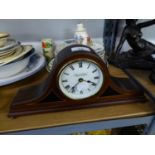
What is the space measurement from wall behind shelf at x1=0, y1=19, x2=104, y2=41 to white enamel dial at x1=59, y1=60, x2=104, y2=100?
45 centimetres

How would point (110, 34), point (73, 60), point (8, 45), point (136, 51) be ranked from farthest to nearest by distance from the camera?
1. point (110, 34)
2. point (136, 51)
3. point (8, 45)
4. point (73, 60)

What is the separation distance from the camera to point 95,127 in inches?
20.1

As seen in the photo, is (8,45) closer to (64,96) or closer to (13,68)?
(13,68)

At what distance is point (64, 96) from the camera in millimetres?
507

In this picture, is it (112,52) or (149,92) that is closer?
(149,92)

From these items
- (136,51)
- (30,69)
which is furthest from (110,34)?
(30,69)

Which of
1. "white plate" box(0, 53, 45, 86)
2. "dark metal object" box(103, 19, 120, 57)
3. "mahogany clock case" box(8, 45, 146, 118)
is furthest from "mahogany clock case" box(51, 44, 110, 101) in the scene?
"dark metal object" box(103, 19, 120, 57)

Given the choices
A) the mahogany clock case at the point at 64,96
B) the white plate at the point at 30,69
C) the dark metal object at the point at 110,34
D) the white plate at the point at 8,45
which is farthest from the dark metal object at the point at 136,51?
the white plate at the point at 8,45

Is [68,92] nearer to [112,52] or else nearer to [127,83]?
[127,83]

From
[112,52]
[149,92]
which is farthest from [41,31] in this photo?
[149,92]

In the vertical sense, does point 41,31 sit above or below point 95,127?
above

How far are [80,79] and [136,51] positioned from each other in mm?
408

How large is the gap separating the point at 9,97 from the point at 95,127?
33 cm

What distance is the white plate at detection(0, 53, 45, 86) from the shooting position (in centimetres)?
60
